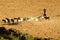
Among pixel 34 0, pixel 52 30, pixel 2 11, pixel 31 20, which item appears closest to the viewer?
pixel 52 30

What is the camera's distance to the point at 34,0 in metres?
26.2

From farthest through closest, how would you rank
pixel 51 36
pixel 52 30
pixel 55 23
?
pixel 55 23 < pixel 52 30 < pixel 51 36

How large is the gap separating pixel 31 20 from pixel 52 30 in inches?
120

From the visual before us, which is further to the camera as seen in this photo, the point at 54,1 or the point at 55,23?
the point at 54,1

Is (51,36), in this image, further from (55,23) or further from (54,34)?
(55,23)

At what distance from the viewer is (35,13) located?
69.4 ft

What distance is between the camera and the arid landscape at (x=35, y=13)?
13.8m

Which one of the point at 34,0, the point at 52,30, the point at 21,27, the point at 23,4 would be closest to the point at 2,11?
the point at 23,4

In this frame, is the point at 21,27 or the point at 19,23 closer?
the point at 21,27

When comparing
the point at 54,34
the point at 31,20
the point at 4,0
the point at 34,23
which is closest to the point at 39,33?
the point at 54,34

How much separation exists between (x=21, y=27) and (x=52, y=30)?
2077 millimetres

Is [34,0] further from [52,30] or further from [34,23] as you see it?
[52,30]

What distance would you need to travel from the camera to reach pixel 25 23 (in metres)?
15.7

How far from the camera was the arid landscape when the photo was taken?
1384cm
